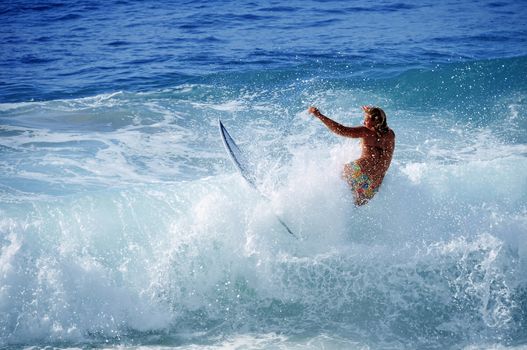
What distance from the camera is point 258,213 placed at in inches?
287

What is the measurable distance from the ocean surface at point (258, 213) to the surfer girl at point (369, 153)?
0.18 metres

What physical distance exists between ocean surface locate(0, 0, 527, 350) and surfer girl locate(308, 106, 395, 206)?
0.18 metres

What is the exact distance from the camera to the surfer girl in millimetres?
6691

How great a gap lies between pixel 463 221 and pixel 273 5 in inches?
613

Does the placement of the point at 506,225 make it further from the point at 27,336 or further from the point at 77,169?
the point at 77,169

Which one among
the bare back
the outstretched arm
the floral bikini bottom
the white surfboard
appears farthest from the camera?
the white surfboard

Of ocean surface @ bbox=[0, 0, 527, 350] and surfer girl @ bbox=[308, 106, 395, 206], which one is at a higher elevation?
surfer girl @ bbox=[308, 106, 395, 206]

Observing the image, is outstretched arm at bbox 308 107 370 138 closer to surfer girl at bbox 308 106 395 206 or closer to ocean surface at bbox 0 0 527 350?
surfer girl at bbox 308 106 395 206

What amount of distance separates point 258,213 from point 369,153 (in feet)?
4.95

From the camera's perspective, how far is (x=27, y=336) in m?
6.36

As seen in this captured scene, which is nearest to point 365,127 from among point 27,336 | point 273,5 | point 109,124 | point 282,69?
point 27,336

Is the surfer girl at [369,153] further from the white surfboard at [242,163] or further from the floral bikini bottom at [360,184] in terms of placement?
the white surfboard at [242,163]

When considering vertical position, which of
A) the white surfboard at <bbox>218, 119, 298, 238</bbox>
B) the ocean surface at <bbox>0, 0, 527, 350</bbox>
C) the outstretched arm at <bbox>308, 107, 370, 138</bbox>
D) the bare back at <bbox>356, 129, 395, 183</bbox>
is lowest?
the ocean surface at <bbox>0, 0, 527, 350</bbox>

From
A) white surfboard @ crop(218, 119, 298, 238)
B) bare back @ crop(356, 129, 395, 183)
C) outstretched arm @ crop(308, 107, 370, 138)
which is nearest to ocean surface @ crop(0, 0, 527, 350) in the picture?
white surfboard @ crop(218, 119, 298, 238)
